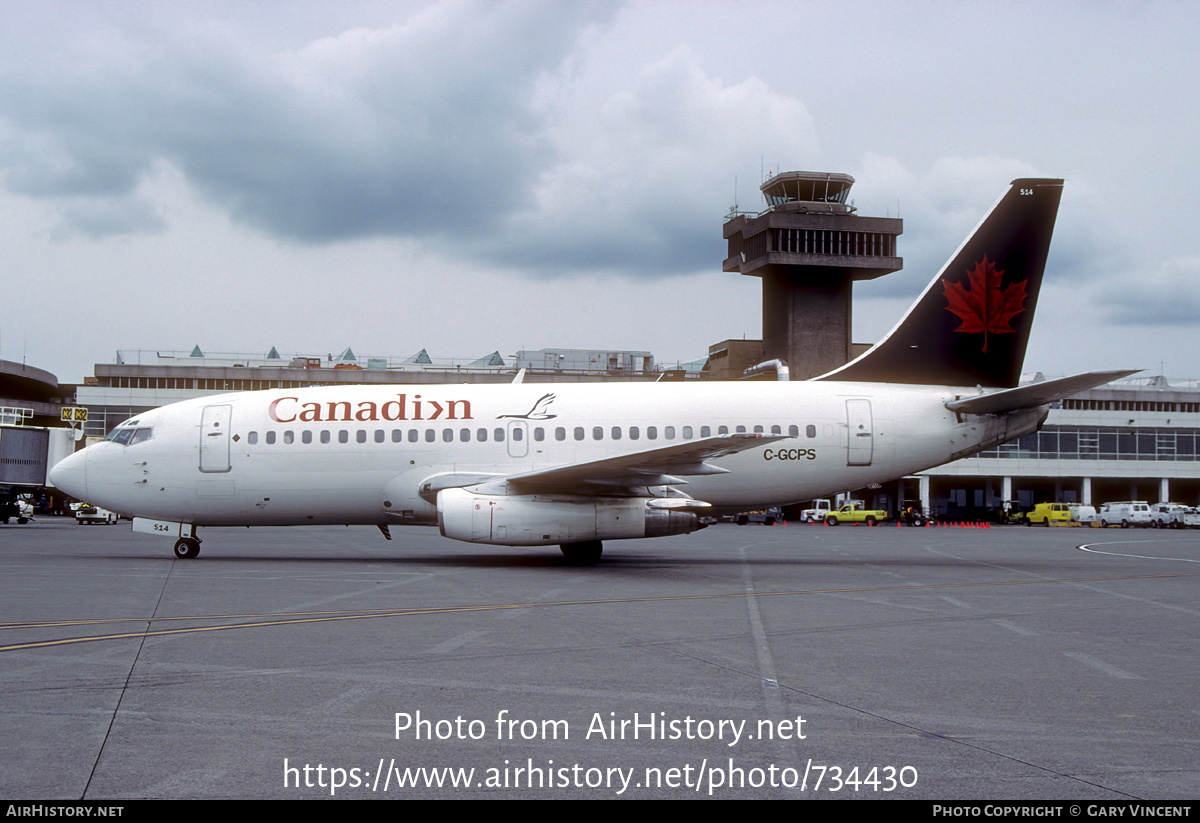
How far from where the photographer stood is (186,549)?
923 inches

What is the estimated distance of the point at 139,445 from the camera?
23.8m

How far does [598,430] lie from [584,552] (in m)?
2.89

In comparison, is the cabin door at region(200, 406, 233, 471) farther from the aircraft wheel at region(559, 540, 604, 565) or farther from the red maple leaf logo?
the red maple leaf logo

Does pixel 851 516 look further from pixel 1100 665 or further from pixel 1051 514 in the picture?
pixel 1100 665

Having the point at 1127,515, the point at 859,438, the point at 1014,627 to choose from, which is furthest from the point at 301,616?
the point at 1127,515

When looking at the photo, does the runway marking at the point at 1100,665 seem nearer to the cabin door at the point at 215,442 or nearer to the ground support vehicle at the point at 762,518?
the cabin door at the point at 215,442

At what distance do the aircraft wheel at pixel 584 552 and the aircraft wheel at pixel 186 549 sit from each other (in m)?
8.78

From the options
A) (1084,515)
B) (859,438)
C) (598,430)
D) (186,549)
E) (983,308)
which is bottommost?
(1084,515)

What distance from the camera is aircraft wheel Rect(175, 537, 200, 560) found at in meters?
23.3

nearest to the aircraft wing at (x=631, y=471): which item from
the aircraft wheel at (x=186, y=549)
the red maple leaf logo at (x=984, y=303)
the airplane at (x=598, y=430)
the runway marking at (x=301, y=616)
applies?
the airplane at (x=598, y=430)

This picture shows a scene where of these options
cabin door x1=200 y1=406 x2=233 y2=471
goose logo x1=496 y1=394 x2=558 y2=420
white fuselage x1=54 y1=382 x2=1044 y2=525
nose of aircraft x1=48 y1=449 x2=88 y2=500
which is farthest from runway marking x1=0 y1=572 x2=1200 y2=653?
nose of aircraft x1=48 y1=449 x2=88 y2=500

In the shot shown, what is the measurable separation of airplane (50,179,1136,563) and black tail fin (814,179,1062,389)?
0.04 metres

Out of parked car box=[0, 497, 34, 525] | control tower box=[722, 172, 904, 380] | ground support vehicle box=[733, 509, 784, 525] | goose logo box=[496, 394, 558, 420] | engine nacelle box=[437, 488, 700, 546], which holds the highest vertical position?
control tower box=[722, 172, 904, 380]

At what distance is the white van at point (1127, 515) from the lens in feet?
234
